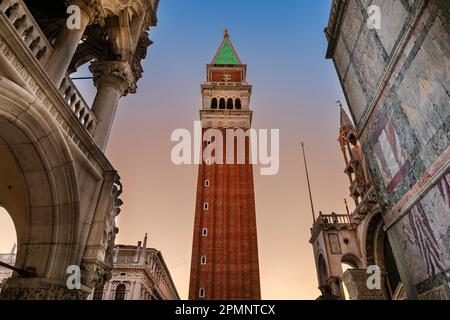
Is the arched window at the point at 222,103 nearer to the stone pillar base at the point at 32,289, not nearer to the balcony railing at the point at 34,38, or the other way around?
the balcony railing at the point at 34,38

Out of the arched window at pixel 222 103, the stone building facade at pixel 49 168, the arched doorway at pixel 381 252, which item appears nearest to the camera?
the stone building facade at pixel 49 168

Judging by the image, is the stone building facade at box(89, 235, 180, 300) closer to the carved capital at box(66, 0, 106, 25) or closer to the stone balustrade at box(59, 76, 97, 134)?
the stone balustrade at box(59, 76, 97, 134)

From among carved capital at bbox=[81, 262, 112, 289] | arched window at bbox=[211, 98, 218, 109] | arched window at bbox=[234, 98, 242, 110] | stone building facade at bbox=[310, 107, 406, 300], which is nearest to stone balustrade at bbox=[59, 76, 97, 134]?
carved capital at bbox=[81, 262, 112, 289]

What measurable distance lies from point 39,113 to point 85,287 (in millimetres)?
2935

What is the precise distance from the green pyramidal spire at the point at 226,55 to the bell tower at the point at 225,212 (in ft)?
29.8

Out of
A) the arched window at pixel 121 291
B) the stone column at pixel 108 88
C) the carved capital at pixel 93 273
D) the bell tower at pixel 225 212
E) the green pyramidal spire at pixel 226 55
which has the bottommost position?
the carved capital at pixel 93 273

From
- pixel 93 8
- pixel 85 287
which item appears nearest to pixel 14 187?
pixel 85 287

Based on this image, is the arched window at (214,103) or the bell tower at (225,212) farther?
the arched window at (214,103)

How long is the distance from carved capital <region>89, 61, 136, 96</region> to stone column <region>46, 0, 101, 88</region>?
1316 millimetres

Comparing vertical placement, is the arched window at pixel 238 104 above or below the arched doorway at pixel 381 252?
above

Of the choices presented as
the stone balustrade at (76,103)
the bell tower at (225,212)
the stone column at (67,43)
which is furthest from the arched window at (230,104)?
the stone balustrade at (76,103)

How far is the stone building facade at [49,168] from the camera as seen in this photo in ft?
12.8

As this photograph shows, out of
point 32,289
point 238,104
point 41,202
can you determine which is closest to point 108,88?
point 41,202

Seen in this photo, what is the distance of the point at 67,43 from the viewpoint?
5336 millimetres
